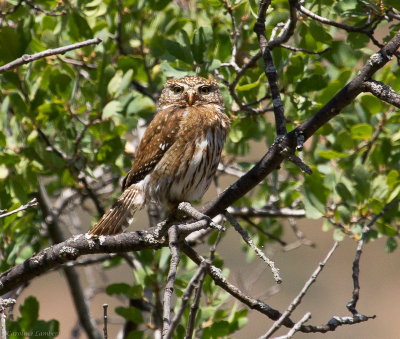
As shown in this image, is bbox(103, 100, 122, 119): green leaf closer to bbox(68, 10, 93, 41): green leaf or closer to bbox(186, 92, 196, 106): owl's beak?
bbox(68, 10, 93, 41): green leaf

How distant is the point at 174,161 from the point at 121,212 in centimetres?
48

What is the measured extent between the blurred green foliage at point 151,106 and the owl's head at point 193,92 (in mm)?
191

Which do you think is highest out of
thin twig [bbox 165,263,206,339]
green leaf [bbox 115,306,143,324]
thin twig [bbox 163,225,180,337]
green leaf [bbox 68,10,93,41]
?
green leaf [bbox 68,10,93,41]

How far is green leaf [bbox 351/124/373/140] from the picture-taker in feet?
12.8

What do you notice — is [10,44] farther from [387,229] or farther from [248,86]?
[387,229]

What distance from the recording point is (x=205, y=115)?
421 cm

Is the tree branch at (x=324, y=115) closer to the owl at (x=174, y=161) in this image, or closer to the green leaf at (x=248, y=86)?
the green leaf at (x=248, y=86)

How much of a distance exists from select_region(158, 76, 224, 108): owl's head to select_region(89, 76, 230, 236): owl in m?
0.25

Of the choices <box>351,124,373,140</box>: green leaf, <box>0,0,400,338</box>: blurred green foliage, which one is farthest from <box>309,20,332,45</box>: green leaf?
<box>351,124,373,140</box>: green leaf

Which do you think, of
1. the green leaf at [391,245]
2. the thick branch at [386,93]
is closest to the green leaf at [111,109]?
the thick branch at [386,93]

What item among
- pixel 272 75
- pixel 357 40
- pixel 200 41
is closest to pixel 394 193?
pixel 357 40

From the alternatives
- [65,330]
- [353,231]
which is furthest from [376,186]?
[65,330]

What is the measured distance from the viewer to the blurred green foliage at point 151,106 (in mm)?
3766

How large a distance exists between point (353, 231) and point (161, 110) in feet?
5.27
